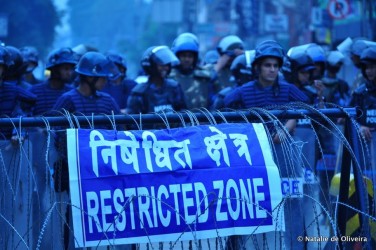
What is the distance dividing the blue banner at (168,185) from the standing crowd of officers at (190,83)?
21.2 inches

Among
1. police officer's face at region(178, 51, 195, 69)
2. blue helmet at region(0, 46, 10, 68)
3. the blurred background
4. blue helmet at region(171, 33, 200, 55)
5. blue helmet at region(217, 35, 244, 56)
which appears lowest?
blue helmet at region(0, 46, 10, 68)

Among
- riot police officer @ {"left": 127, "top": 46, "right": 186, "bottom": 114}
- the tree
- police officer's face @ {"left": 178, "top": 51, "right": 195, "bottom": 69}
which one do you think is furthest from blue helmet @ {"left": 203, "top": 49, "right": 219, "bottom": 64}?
the tree

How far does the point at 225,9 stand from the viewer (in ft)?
239

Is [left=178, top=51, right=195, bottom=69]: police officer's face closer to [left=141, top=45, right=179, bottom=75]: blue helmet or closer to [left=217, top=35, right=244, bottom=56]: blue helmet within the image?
[left=217, top=35, right=244, bottom=56]: blue helmet

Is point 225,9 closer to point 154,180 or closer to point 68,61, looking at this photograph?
point 68,61

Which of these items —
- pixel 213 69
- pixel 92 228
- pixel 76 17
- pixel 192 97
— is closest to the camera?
pixel 92 228

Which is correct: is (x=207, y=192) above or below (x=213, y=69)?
below

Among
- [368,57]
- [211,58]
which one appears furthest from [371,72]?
[211,58]

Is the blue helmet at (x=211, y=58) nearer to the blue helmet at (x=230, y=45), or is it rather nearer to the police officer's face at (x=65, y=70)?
the blue helmet at (x=230, y=45)

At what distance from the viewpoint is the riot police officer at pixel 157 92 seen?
10.2 metres

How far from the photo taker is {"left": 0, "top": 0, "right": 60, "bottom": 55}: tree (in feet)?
200

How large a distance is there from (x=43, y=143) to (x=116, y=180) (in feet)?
5.24

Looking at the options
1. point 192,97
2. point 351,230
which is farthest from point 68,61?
point 351,230

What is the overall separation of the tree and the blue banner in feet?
173
